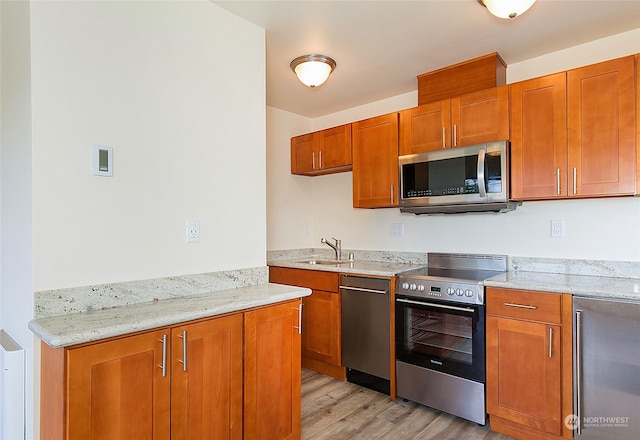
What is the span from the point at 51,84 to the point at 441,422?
9.25 feet

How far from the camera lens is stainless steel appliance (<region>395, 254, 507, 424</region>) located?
2287mm

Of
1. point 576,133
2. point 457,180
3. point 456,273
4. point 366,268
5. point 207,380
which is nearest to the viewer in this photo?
point 207,380

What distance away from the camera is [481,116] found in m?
2.55

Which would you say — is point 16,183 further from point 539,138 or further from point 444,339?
point 539,138

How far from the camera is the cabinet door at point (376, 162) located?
119 inches

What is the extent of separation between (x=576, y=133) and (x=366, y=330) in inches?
76.4

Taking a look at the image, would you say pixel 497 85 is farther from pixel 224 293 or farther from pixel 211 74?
pixel 224 293

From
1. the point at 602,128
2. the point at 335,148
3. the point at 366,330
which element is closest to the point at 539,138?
the point at 602,128

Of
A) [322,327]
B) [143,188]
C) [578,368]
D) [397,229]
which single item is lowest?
[322,327]

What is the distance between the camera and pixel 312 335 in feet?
10.4

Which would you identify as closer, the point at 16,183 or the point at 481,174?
the point at 16,183

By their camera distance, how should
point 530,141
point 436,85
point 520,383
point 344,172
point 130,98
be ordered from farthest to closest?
1. point 344,172
2. point 436,85
3. point 530,141
4. point 520,383
5. point 130,98

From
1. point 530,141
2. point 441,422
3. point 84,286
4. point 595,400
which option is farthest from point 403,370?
point 84,286

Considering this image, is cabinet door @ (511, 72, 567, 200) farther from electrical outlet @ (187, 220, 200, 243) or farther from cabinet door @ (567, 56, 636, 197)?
electrical outlet @ (187, 220, 200, 243)
